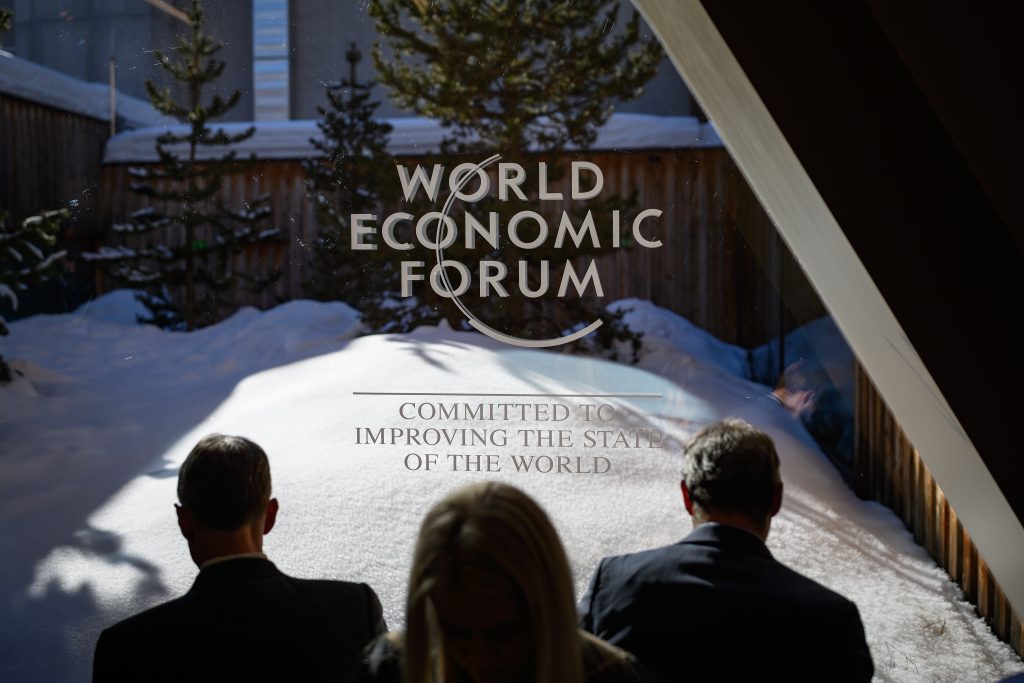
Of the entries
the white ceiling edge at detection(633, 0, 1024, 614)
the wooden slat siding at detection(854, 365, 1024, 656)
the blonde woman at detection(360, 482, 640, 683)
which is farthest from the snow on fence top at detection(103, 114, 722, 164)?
the blonde woman at detection(360, 482, 640, 683)

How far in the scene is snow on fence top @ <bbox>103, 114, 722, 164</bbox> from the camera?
2725 millimetres

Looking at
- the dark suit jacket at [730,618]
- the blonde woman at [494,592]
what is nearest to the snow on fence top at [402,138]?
the dark suit jacket at [730,618]

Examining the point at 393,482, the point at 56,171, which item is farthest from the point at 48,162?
the point at 393,482

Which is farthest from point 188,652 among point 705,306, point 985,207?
point 705,306

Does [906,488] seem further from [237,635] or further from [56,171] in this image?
[56,171]

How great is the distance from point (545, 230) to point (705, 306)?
1.68 ft

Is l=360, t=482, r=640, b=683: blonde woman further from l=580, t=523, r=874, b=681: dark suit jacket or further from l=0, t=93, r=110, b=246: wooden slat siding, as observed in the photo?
l=0, t=93, r=110, b=246: wooden slat siding

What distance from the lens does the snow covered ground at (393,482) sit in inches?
104

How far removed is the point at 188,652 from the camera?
1.41 meters

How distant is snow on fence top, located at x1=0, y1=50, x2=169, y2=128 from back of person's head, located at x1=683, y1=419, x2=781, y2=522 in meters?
2.25

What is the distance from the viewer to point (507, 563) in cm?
98

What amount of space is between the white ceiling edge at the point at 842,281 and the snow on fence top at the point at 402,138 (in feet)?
0.48

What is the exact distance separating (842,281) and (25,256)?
Answer: 2.44 meters

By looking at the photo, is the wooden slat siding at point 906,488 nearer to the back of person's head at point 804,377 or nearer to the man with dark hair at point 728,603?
the back of person's head at point 804,377
